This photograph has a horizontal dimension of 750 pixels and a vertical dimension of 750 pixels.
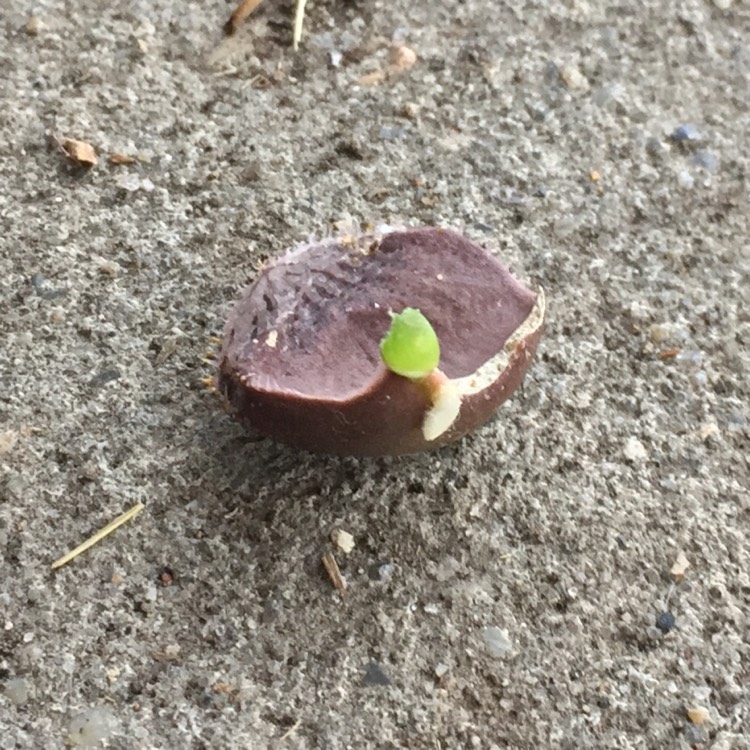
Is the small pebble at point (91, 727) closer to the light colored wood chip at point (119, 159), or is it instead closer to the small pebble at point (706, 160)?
the light colored wood chip at point (119, 159)

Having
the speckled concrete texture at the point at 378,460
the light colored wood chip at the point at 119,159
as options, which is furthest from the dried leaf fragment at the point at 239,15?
the light colored wood chip at the point at 119,159

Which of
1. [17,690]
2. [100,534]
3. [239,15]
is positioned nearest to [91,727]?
[17,690]

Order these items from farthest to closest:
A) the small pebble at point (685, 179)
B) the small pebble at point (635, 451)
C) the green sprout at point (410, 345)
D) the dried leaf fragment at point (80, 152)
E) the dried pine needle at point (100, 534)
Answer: the small pebble at point (685, 179) < the dried leaf fragment at point (80, 152) < the small pebble at point (635, 451) < the dried pine needle at point (100, 534) < the green sprout at point (410, 345)

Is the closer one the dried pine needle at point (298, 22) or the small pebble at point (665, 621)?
the small pebble at point (665, 621)

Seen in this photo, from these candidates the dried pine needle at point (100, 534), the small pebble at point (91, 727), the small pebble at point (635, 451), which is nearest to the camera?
the small pebble at point (91, 727)

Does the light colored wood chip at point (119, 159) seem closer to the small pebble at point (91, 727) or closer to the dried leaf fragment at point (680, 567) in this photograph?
the small pebble at point (91, 727)

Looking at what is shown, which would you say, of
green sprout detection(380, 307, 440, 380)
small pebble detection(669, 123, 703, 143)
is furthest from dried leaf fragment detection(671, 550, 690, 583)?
small pebble detection(669, 123, 703, 143)

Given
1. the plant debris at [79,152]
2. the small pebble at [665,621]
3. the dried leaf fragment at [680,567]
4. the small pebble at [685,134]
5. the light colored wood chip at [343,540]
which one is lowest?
the light colored wood chip at [343,540]

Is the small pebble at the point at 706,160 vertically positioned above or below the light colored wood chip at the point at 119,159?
above
